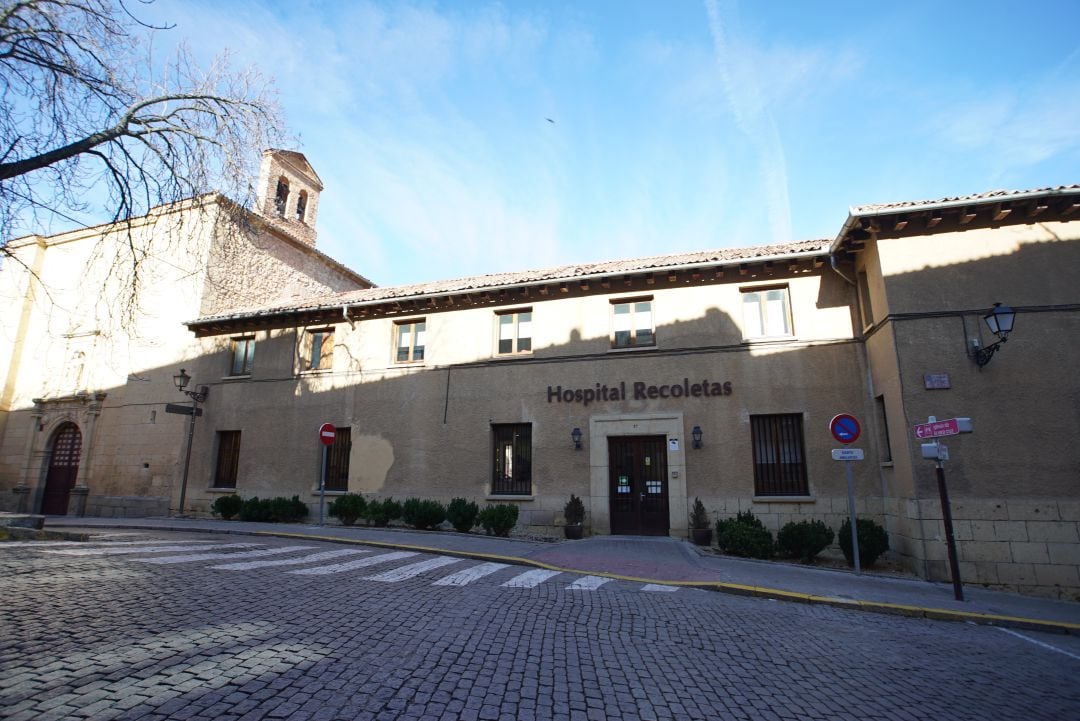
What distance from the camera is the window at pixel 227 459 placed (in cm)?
1758

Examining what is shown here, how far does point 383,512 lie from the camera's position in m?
14.3

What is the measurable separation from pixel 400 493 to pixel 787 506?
10.3 m

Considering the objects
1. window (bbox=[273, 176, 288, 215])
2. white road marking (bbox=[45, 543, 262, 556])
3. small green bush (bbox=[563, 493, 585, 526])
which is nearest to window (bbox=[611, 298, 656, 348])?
small green bush (bbox=[563, 493, 585, 526])

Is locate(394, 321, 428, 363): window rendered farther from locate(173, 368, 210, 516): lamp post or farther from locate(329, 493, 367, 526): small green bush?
locate(173, 368, 210, 516): lamp post

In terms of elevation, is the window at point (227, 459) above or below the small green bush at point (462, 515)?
above

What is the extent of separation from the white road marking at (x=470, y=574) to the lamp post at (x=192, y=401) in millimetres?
13823

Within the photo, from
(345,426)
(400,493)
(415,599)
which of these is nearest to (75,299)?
(345,426)

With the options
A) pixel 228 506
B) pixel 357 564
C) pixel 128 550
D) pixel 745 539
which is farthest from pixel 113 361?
pixel 745 539

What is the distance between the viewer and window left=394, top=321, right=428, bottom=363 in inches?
638

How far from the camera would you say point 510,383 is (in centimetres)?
1470

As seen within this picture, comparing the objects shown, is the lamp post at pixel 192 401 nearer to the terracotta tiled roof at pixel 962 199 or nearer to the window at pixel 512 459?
the window at pixel 512 459

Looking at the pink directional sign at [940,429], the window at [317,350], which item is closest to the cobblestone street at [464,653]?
the pink directional sign at [940,429]

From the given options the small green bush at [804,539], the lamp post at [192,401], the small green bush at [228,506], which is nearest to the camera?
the small green bush at [804,539]

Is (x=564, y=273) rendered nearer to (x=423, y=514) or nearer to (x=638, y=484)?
(x=638, y=484)
